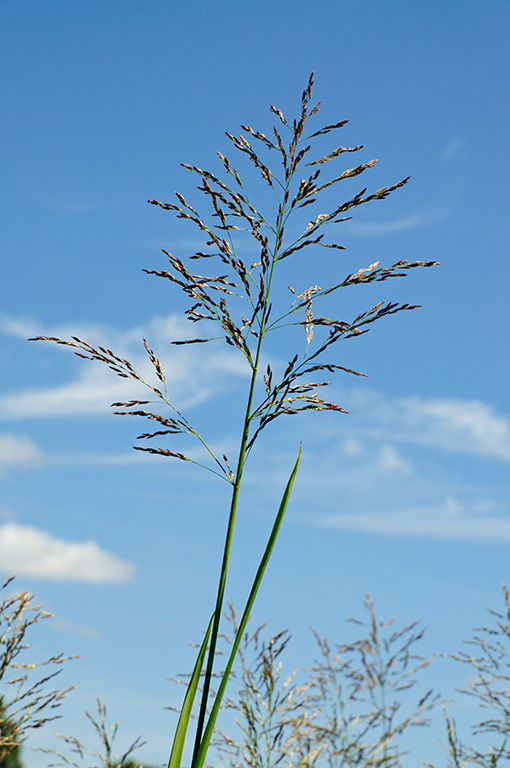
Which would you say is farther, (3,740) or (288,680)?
(288,680)

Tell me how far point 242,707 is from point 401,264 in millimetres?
3157

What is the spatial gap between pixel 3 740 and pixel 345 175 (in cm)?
341

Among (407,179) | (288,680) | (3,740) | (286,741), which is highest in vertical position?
(407,179)

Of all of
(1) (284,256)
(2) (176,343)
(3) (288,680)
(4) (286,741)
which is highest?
(1) (284,256)

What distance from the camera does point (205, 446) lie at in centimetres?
235

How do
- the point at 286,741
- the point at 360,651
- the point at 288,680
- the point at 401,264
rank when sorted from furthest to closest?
the point at 360,651
the point at 288,680
the point at 286,741
the point at 401,264

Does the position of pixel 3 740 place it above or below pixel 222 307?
below

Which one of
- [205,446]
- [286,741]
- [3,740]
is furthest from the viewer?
[286,741]

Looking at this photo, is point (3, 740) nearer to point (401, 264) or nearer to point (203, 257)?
point (203, 257)

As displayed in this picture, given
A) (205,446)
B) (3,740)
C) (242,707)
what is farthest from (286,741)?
(205,446)

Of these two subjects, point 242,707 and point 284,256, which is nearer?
point 284,256

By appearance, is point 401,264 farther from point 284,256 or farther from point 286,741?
point 286,741

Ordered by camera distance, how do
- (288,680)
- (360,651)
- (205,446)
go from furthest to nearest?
(360,651)
(288,680)
(205,446)

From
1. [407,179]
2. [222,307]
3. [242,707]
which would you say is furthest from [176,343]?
[242,707]
